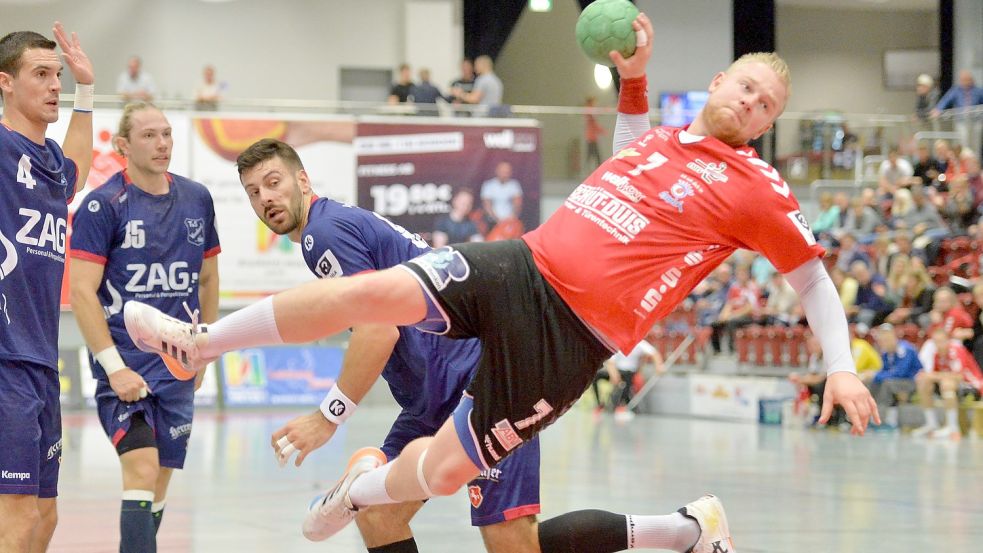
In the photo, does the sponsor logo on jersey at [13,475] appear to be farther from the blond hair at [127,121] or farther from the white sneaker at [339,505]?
the blond hair at [127,121]

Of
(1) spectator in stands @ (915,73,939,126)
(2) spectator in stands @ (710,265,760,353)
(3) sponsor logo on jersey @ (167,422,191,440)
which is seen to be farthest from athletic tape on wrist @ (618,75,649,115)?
(1) spectator in stands @ (915,73,939,126)

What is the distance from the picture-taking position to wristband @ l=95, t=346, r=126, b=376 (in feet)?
18.3

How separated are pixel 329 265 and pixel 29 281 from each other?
114 centimetres

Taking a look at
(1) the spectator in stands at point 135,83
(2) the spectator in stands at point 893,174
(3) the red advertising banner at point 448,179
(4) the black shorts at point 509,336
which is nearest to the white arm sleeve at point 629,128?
(4) the black shorts at point 509,336

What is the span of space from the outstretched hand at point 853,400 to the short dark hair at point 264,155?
218 cm

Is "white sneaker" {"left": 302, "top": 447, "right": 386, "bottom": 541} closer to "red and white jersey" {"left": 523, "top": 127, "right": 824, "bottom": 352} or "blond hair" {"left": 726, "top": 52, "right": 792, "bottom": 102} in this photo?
"red and white jersey" {"left": 523, "top": 127, "right": 824, "bottom": 352}

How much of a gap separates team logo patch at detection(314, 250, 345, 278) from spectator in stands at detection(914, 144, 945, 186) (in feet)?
59.7

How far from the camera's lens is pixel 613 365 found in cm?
2141

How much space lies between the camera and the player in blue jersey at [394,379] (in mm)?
4605

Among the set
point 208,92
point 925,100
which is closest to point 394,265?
point 208,92

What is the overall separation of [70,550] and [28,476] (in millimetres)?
2872

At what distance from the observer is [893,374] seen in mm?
16688

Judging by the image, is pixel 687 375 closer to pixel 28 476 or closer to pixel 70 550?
pixel 70 550

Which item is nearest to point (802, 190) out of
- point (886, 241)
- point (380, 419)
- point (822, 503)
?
point (886, 241)
